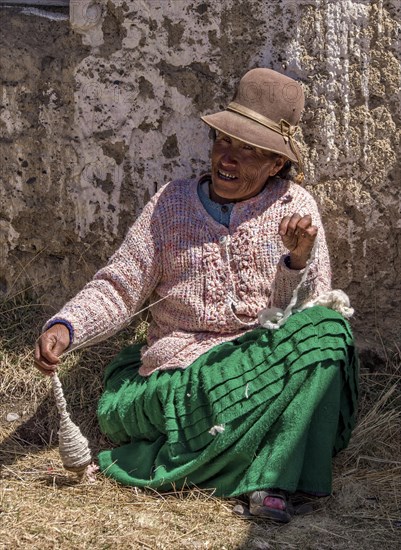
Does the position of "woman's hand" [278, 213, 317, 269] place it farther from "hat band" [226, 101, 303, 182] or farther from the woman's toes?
the woman's toes

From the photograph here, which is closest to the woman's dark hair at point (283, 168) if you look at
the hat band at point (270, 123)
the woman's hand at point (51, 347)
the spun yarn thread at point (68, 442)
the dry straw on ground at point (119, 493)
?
the hat band at point (270, 123)

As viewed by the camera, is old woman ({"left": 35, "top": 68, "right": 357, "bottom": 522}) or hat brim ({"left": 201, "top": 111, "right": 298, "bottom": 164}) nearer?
old woman ({"left": 35, "top": 68, "right": 357, "bottom": 522})

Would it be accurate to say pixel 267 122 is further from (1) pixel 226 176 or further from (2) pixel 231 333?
(2) pixel 231 333

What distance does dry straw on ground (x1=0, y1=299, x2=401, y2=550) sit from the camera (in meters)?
3.43

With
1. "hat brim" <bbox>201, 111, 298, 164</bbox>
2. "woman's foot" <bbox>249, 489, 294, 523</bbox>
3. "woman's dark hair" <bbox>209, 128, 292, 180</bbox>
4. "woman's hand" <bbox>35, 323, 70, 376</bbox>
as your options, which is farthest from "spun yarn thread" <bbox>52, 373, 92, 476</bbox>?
"woman's dark hair" <bbox>209, 128, 292, 180</bbox>

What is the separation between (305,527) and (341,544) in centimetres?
15

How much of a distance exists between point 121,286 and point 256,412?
0.70 metres

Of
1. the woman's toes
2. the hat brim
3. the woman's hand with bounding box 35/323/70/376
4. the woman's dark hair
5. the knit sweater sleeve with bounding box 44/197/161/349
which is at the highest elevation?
the hat brim

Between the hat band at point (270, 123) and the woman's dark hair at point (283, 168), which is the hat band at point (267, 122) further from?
the woman's dark hair at point (283, 168)

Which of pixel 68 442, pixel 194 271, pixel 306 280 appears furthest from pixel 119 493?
pixel 306 280

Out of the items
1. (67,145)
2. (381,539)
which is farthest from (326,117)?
(381,539)

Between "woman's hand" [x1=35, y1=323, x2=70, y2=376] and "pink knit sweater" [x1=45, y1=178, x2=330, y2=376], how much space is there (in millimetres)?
160

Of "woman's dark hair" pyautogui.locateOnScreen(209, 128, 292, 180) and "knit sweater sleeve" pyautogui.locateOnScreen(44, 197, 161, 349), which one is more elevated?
"woman's dark hair" pyautogui.locateOnScreen(209, 128, 292, 180)

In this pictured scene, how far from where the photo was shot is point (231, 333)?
396 centimetres
